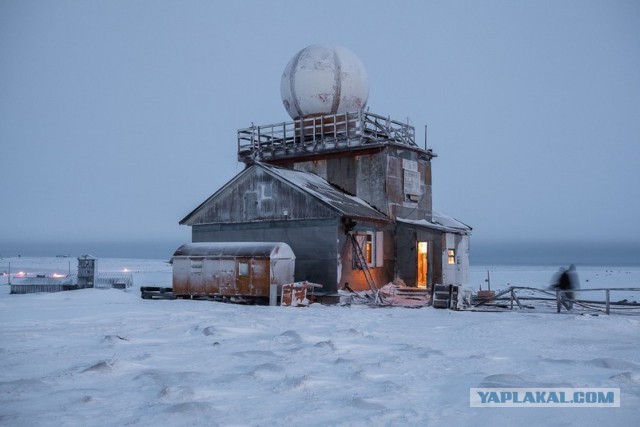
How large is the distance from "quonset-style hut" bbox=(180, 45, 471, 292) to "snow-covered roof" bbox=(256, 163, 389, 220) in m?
0.11

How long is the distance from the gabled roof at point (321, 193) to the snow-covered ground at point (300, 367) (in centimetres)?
773

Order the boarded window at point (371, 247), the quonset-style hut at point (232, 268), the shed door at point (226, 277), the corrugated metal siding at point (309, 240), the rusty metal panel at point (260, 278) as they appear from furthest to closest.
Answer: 1. the boarded window at point (371, 247)
2. the corrugated metal siding at point (309, 240)
3. the shed door at point (226, 277)
4. the quonset-style hut at point (232, 268)
5. the rusty metal panel at point (260, 278)

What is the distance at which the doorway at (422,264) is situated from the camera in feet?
99.1

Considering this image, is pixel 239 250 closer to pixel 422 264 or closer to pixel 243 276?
pixel 243 276

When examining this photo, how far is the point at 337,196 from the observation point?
28219 mm

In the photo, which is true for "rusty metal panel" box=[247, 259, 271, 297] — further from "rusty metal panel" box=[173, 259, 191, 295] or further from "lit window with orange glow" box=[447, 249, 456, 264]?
"lit window with orange glow" box=[447, 249, 456, 264]

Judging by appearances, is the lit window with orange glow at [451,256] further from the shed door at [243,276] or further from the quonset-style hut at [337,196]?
the shed door at [243,276]

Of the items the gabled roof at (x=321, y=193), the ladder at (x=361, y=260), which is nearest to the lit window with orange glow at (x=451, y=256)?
the gabled roof at (x=321, y=193)

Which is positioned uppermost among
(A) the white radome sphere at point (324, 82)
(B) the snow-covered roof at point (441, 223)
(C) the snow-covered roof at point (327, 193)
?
(A) the white radome sphere at point (324, 82)

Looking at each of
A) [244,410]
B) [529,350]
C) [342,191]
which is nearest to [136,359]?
[244,410]

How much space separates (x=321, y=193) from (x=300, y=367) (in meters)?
16.9


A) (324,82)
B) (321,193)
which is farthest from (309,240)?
(324,82)

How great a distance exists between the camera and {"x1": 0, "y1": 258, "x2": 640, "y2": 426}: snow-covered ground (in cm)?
777

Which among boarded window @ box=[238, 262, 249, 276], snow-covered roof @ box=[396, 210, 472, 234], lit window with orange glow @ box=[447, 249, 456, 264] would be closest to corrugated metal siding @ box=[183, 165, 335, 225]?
boarded window @ box=[238, 262, 249, 276]
